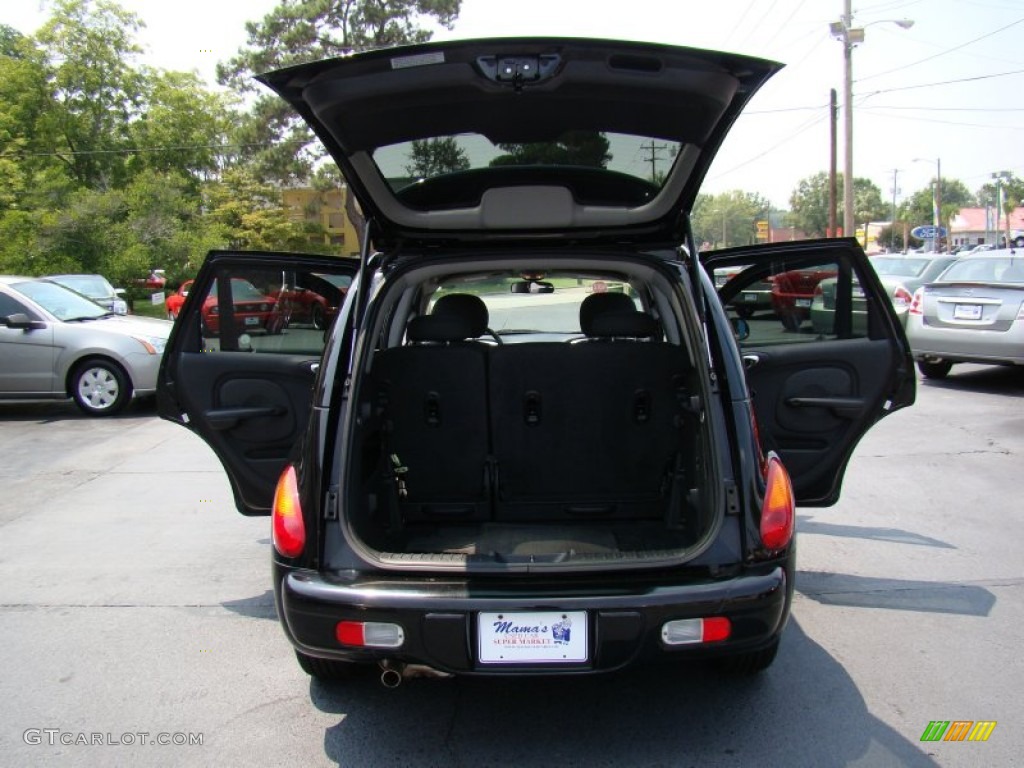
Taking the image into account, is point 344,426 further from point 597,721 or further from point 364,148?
point 597,721

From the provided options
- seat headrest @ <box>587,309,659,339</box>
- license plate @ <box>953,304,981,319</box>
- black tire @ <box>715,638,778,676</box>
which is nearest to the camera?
black tire @ <box>715,638,778,676</box>

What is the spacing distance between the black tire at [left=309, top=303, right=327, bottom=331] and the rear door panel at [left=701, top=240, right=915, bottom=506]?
6.28ft

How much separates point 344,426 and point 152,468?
15.9ft

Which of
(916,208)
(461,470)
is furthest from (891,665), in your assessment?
(916,208)

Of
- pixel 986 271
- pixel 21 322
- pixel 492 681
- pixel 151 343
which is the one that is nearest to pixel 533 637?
pixel 492 681

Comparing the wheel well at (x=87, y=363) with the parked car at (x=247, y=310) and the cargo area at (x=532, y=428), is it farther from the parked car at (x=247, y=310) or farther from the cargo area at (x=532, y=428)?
the cargo area at (x=532, y=428)

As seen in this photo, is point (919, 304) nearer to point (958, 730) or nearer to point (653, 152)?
point (653, 152)

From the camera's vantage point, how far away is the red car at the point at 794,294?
4.22 metres

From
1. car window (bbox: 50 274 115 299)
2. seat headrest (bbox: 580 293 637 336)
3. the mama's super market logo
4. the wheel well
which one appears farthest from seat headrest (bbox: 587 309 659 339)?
car window (bbox: 50 274 115 299)

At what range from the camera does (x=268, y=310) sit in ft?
14.0

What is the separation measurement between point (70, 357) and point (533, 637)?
843cm

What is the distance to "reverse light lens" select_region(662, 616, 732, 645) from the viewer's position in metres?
2.60

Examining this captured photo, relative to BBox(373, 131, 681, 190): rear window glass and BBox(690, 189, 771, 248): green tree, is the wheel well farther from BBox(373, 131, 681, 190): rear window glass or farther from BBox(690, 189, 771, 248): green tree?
BBox(690, 189, 771, 248): green tree

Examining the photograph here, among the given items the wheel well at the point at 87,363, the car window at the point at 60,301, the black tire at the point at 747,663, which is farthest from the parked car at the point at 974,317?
the car window at the point at 60,301
